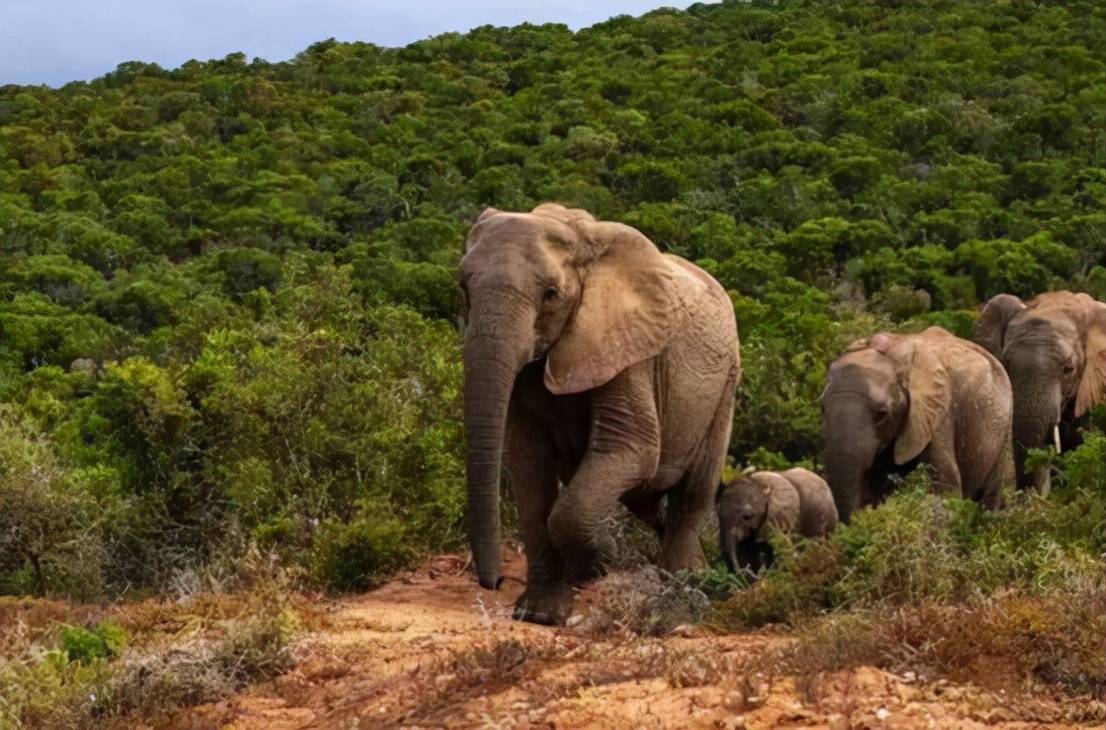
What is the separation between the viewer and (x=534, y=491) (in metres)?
7.98

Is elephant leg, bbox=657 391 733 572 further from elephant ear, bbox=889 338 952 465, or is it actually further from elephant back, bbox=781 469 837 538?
elephant ear, bbox=889 338 952 465

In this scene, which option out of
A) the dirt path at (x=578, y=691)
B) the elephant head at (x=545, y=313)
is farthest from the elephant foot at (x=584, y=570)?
the elephant head at (x=545, y=313)

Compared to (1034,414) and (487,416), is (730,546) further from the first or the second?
(1034,414)

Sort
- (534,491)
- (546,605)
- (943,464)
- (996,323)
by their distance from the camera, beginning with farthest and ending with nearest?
(996,323), (943,464), (534,491), (546,605)

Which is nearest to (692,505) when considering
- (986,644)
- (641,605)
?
(641,605)

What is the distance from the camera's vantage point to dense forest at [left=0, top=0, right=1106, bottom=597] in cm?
977

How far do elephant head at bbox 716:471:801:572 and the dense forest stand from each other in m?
1.63

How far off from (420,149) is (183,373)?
100 feet

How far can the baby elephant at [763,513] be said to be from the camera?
8719mm

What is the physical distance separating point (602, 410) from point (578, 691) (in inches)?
85.9

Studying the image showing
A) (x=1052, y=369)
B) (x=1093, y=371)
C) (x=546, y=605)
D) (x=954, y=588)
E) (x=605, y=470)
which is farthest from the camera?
(x=1093, y=371)

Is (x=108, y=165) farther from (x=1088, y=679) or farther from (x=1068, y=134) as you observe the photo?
(x=1088, y=679)

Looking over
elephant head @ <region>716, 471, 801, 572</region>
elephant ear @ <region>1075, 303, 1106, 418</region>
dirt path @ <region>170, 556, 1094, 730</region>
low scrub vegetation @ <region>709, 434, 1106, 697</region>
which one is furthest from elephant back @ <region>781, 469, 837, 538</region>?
elephant ear @ <region>1075, 303, 1106, 418</region>

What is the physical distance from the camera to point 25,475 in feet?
30.3
